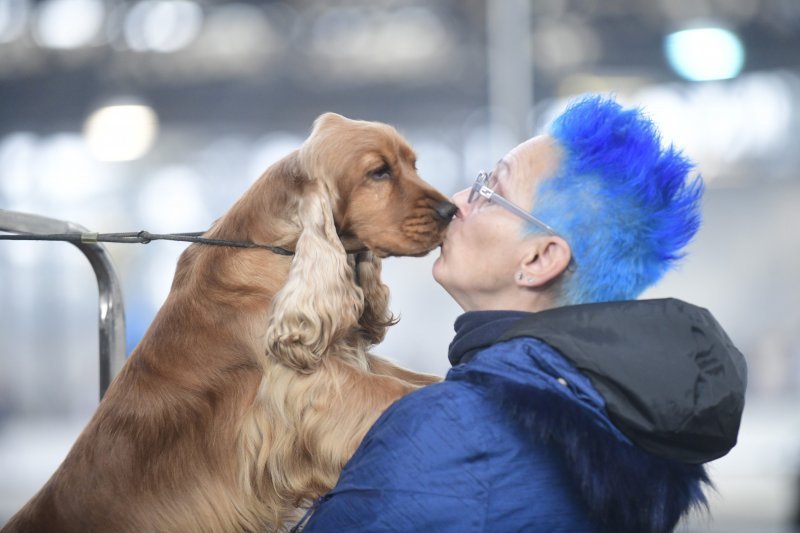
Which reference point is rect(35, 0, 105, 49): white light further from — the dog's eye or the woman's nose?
the woman's nose

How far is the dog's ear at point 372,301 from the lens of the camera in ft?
6.38

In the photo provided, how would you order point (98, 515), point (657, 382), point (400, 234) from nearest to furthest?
point (657, 382) < point (98, 515) < point (400, 234)

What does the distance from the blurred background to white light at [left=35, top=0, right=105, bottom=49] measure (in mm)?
13

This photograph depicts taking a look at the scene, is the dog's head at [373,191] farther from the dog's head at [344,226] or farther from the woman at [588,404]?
the woman at [588,404]

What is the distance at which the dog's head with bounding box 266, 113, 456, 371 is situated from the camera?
1.63 metres

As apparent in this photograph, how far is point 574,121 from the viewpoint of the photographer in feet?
4.70

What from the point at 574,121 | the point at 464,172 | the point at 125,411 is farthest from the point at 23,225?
the point at 464,172

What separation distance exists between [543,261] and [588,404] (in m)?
0.29

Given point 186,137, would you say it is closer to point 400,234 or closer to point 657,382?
point 400,234

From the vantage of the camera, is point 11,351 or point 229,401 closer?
point 229,401

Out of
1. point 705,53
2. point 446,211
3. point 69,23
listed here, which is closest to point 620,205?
point 446,211

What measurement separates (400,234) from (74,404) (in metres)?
3.92

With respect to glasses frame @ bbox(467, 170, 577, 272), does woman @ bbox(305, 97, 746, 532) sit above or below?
below

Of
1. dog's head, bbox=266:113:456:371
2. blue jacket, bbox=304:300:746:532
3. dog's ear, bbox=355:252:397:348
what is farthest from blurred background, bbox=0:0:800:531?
blue jacket, bbox=304:300:746:532
